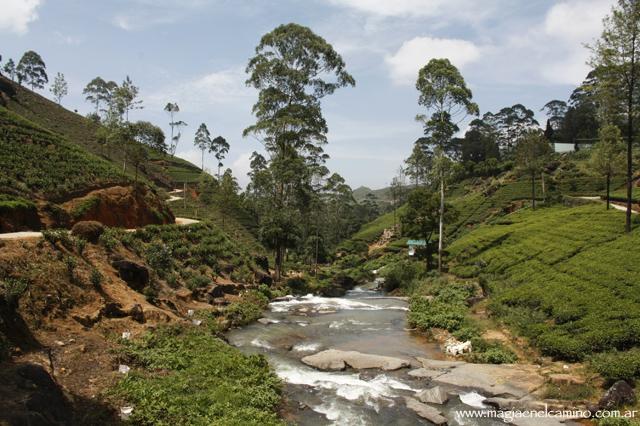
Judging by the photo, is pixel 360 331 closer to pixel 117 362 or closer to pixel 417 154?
pixel 117 362

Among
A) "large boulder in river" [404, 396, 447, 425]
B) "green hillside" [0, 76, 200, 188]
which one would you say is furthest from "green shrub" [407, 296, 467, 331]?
"green hillside" [0, 76, 200, 188]

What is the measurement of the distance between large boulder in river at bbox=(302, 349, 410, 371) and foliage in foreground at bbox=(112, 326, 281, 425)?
263 centimetres

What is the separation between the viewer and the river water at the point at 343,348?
12586mm

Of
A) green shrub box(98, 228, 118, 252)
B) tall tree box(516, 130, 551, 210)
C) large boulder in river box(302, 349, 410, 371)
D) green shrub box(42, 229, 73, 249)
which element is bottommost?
large boulder in river box(302, 349, 410, 371)

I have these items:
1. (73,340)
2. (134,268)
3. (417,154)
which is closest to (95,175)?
(134,268)

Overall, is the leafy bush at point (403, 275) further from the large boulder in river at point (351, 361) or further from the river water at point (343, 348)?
the large boulder in river at point (351, 361)

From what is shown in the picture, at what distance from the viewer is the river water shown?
1259cm

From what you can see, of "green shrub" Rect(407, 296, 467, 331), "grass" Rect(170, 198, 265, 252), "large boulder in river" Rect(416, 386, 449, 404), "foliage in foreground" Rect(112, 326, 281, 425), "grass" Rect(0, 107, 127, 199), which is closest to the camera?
"foliage in foreground" Rect(112, 326, 281, 425)

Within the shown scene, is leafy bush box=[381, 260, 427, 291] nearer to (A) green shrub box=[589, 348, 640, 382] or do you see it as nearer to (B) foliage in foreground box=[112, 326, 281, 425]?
(A) green shrub box=[589, 348, 640, 382]

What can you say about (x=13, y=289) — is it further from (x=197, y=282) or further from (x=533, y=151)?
(x=533, y=151)

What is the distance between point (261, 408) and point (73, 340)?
6963 millimetres

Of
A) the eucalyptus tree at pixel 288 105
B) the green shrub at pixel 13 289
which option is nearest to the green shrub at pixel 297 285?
the eucalyptus tree at pixel 288 105

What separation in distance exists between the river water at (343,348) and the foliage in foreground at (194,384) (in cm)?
111

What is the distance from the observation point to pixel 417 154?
8806 cm
